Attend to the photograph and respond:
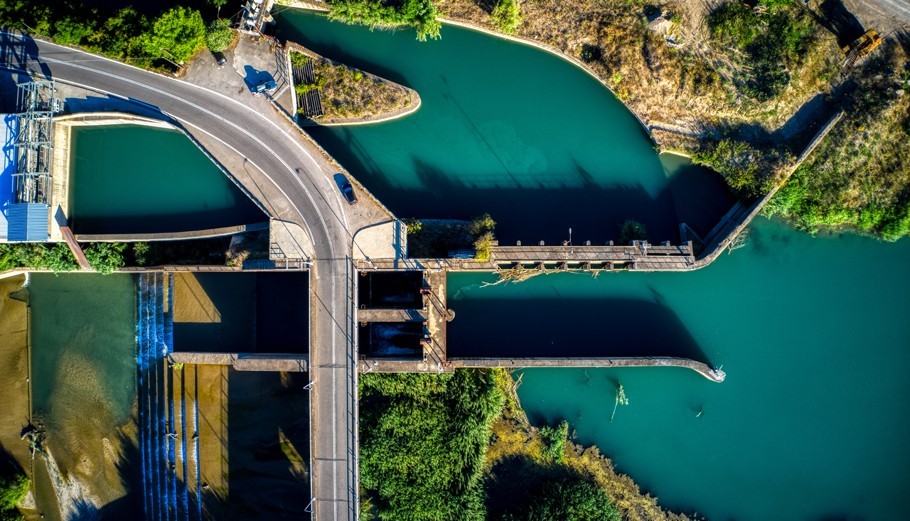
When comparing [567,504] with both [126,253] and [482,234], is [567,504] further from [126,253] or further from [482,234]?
[126,253]

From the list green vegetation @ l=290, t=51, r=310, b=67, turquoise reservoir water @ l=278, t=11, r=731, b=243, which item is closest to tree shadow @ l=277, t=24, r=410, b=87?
turquoise reservoir water @ l=278, t=11, r=731, b=243

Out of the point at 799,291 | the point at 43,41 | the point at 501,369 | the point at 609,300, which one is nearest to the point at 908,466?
the point at 799,291

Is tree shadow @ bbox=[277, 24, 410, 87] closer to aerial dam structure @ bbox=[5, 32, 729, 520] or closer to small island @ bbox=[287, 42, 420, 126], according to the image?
small island @ bbox=[287, 42, 420, 126]

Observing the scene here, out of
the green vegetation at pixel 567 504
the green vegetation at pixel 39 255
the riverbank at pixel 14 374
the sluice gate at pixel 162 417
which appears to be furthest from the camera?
the riverbank at pixel 14 374

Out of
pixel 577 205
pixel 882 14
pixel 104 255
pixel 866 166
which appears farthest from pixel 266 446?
pixel 882 14

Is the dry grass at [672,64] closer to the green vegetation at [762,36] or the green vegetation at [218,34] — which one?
the green vegetation at [762,36]

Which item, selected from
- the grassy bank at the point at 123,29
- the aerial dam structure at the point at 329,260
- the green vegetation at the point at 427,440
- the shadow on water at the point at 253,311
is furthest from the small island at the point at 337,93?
the green vegetation at the point at 427,440
